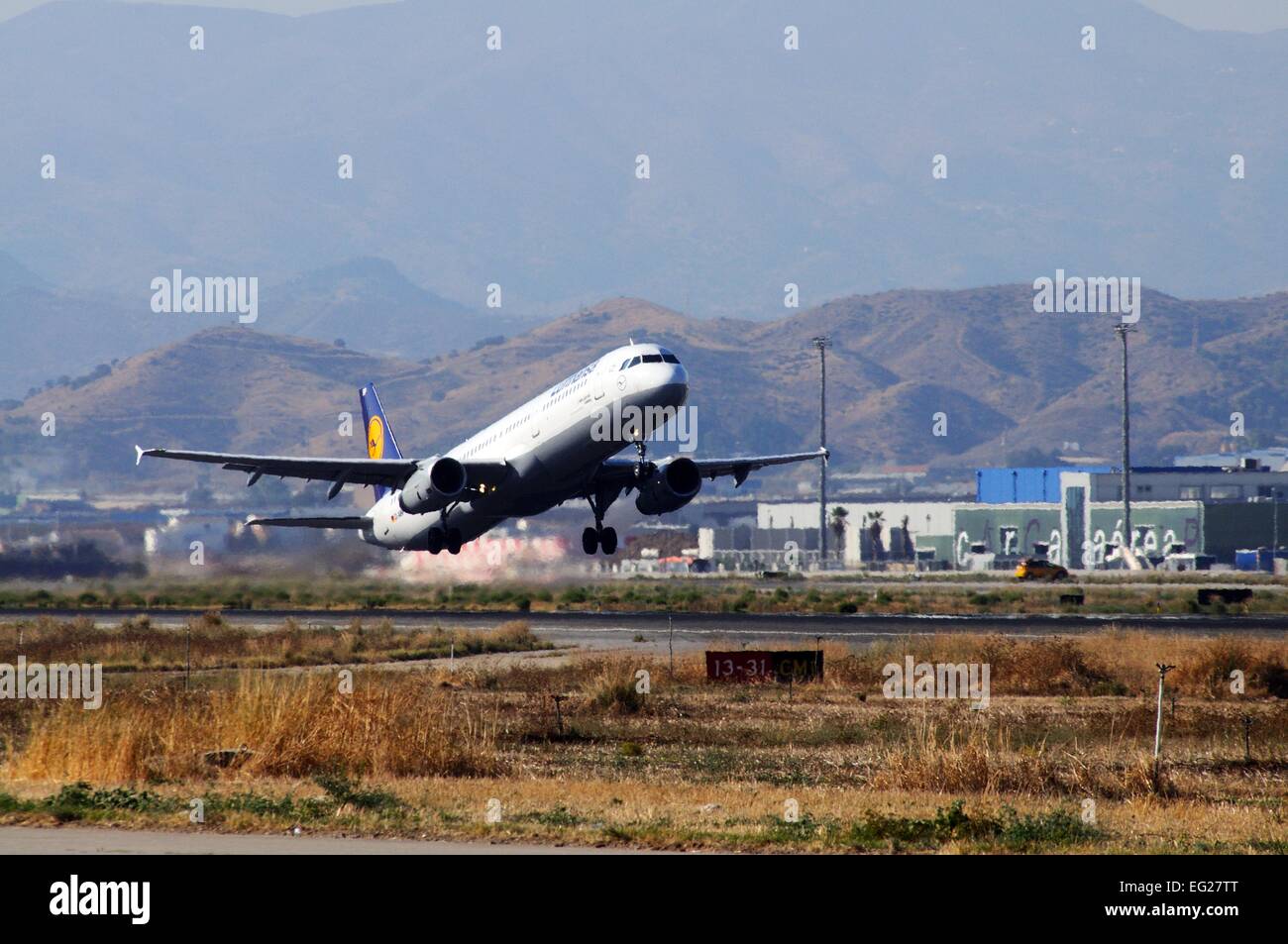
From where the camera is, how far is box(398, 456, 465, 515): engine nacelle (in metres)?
48.7

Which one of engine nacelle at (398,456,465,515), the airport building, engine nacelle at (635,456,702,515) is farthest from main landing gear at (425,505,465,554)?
the airport building

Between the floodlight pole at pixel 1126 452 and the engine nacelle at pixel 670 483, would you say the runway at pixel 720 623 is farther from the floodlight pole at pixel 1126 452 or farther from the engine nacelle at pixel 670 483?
the floodlight pole at pixel 1126 452

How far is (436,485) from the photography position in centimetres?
4866

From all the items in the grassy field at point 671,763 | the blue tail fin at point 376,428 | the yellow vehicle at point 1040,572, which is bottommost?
the grassy field at point 671,763

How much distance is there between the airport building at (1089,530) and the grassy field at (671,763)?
106665 millimetres

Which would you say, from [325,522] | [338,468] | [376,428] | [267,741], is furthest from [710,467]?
[267,741]

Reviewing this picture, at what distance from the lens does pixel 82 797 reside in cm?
2306

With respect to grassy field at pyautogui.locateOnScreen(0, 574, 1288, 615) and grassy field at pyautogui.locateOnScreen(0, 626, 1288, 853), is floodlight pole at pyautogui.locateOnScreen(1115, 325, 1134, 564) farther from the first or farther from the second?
grassy field at pyautogui.locateOnScreen(0, 626, 1288, 853)

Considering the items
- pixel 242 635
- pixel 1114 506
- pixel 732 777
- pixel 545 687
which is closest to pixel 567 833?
pixel 732 777

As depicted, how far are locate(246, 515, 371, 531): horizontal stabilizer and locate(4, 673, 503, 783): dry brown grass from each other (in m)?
32.7

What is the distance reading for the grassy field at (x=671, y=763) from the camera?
21.8 meters

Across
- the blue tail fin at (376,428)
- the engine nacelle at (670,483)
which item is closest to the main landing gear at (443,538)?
the engine nacelle at (670,483)
